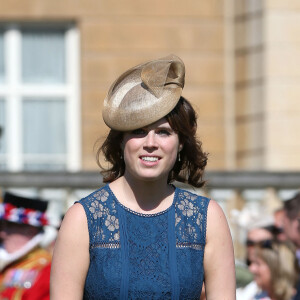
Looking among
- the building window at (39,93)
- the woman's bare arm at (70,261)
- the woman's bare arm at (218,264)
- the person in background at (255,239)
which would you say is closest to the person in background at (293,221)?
the person in background at (255,239)

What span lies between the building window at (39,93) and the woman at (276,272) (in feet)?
20.3

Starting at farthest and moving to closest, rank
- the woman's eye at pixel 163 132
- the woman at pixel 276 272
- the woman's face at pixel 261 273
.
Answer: the woman's face at pixel 261 273 → the woman at pixel 276 272 → the woman's eye at pixel 163 132

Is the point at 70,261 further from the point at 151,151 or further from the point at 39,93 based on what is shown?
the point at 39,93

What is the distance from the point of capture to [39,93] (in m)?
13.6

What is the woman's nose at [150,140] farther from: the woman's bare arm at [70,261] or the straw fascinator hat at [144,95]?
the woman's bare arm at [70,261]

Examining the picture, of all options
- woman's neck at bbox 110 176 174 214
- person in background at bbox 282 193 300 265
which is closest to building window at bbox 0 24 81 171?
person in background at bbox 282 193 300 265

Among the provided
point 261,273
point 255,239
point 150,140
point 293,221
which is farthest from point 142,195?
point 255,239

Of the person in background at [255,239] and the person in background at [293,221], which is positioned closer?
the person in background at [293,221]

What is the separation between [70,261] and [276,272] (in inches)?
117

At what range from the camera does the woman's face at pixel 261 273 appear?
23.7ft

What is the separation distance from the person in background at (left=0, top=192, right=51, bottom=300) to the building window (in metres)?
5.89

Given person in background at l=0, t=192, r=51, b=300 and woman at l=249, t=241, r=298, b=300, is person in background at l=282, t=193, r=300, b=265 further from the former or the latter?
person in background at l=0, t=192, r=51, b=300

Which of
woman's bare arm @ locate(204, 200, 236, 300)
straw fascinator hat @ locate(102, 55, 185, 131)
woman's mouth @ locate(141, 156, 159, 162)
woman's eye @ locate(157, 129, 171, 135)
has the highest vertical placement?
straw fascinator hat @ locate(102, 55, 185, 131)

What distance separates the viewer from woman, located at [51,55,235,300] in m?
4.39
